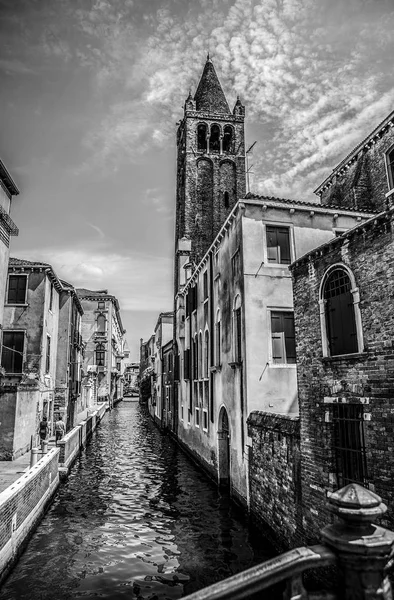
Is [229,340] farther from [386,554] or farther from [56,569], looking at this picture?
[386,554]

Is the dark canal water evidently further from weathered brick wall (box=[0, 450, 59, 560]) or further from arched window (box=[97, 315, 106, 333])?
arched window (box=[97, 315, 106, 333])

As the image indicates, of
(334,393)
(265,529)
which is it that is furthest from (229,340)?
(334,393)

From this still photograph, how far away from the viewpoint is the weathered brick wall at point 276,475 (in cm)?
858

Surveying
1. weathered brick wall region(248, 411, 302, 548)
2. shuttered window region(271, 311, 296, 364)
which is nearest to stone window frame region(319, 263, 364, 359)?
weathered brick wall region(248, 411, 302, 548)

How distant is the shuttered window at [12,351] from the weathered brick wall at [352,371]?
1675 cm

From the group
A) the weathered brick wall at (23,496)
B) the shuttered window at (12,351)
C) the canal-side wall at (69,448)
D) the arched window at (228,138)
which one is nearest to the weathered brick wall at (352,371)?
the weathered brick wall at (23,496)

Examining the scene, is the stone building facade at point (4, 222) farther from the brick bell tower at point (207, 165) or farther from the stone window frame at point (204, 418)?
the brick bell tower at point (207, 165)

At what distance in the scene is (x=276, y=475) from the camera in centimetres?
960

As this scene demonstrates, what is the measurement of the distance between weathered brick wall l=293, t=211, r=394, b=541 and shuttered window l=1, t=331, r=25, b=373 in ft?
55.0

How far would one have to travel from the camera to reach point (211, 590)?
2436mm

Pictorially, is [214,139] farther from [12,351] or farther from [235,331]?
[235,331]

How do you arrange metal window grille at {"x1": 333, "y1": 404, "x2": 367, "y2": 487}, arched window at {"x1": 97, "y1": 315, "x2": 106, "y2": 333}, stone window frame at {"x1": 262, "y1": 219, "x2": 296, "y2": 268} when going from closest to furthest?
metal window grille at {"x1": 333, "y1": 404, "x2": 367, "y2": 487} → stone window frame at {"x1": 262, "y1": 219, "x2": 296, "y2": 268} → arched window at {"x1": 97, "y1": 315, "x2": 106, "y2": 333}

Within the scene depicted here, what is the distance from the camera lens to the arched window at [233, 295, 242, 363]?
528 inches

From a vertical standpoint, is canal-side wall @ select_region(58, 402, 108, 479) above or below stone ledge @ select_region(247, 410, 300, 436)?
below
